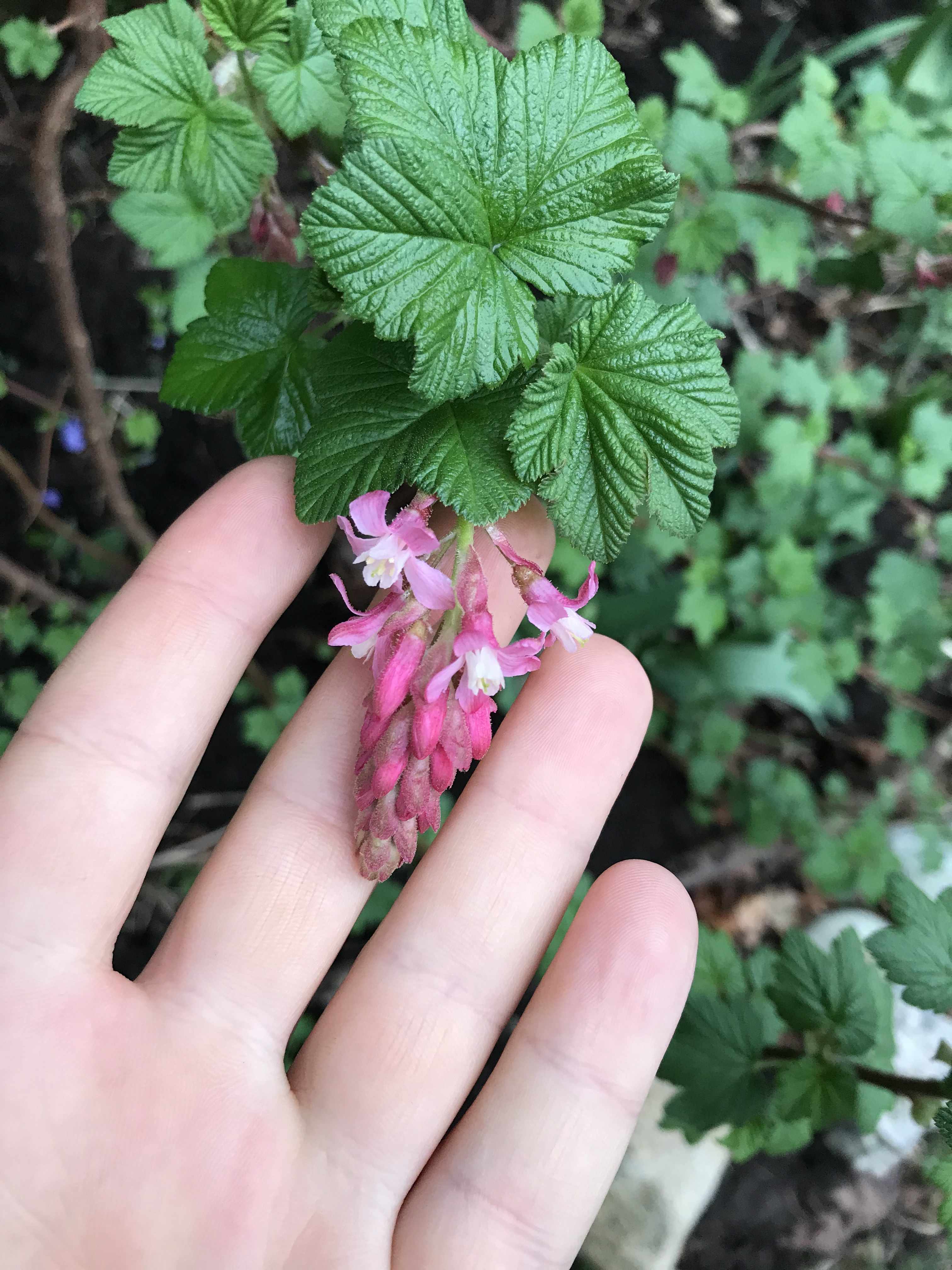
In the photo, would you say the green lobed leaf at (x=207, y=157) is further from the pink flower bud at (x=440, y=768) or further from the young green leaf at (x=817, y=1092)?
the young green leaf at (x=817, y=1092)

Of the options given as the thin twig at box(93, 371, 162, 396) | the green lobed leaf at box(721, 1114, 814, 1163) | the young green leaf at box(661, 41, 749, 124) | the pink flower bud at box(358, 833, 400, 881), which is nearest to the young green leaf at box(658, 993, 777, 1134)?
the green lobed leaf at box(721, 1114, 814, 1163)

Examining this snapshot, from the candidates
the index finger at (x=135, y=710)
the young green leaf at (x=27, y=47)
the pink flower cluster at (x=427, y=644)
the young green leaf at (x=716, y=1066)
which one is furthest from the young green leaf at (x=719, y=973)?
the young green leaf at (x=27, y=47)

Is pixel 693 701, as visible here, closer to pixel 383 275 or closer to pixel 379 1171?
pixel 379 1171

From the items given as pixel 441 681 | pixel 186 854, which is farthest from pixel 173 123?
pixel 186 854

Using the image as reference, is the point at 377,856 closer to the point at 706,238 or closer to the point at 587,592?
the point at 587,592

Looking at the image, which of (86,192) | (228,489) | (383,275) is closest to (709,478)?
(383,275)
